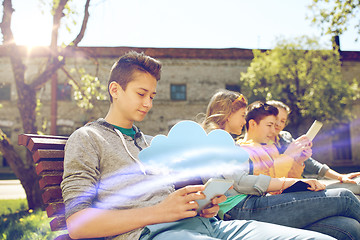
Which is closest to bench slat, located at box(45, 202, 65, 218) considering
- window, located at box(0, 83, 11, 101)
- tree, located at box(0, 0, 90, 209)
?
tree, located at box(0, 0, 90, 209)

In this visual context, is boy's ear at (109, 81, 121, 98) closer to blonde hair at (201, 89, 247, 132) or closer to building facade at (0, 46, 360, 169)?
blonde hair at (201, 89, 247, 132)

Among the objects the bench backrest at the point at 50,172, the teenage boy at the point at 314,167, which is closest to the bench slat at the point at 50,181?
the bench backrest at the point at 50,172

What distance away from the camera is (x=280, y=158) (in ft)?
8.90

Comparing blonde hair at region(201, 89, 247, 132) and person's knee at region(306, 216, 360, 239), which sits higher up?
blonde hair at region(201, 89, 247, 132)

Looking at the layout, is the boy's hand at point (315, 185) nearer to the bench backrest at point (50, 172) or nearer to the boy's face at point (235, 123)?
the boy's face at point (235, 123)

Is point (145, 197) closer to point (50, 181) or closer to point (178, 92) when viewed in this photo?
point (50, 181)

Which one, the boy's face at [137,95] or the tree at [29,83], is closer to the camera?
the boy's face at [137,95]

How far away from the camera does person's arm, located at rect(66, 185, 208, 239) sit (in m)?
1.33

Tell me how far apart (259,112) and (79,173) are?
6.44 ft

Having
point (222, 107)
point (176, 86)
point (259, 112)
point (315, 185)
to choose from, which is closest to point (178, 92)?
point (176, 86)

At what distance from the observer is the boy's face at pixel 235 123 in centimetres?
273

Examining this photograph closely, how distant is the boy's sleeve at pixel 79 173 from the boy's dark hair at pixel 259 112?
1811mm

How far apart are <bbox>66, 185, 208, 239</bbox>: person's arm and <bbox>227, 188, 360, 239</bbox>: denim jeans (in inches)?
36.6

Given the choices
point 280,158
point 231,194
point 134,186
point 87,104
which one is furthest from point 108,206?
point 87,104
